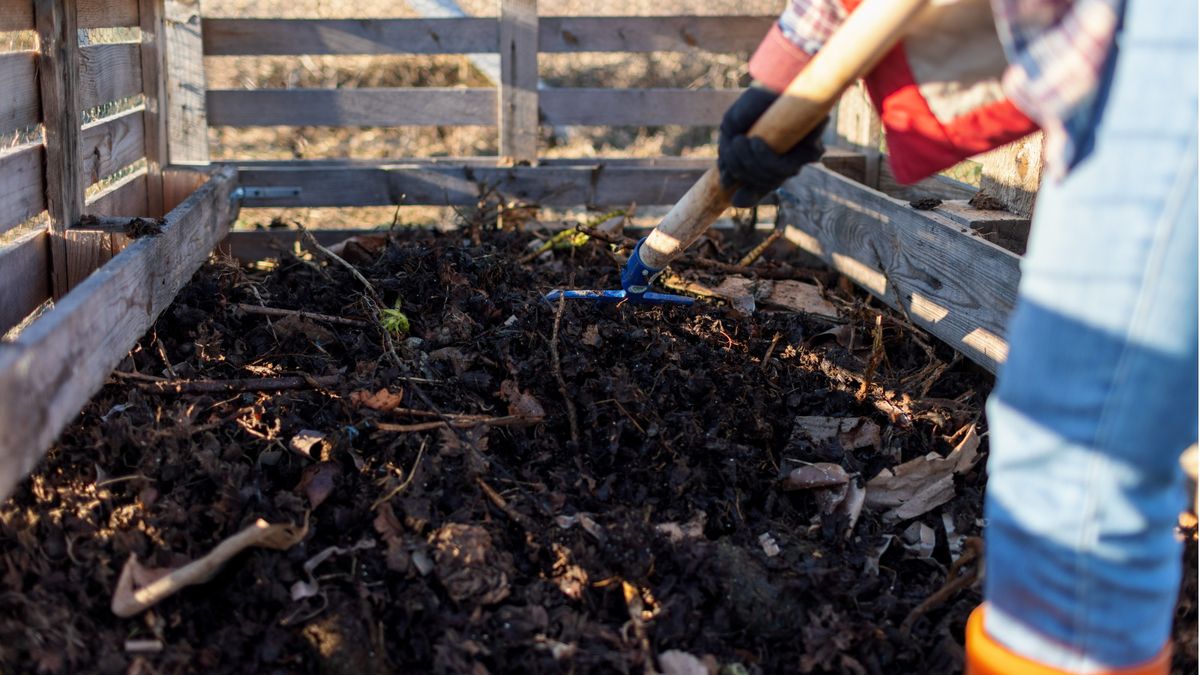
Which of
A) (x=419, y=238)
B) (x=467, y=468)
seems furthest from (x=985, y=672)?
(x=419, y=238)

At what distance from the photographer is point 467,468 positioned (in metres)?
2.59

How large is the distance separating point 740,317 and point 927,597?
4.34 ft

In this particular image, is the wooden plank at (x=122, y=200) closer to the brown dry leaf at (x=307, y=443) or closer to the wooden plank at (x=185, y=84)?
the wooden plank at (x=185, y=84)

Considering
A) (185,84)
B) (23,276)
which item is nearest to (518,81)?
(185,84)

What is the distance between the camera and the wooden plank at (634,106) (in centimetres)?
538

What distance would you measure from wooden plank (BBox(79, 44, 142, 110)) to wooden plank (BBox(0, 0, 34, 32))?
339 mm

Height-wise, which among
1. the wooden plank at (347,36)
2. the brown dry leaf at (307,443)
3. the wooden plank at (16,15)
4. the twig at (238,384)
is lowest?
the brown dry leaf at (307,443)

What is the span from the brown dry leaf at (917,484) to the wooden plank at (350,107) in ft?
10.6

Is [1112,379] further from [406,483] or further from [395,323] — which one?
[395,323]

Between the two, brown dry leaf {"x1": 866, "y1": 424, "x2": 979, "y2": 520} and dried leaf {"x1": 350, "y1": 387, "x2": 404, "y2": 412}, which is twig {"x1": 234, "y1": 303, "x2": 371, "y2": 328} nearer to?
dried leaf {"x1": 350, "y1": 387, "x2": 404, "y2": 412}

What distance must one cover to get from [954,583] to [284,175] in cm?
370

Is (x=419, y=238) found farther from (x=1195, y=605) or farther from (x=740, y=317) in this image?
(x=1195, y=605)

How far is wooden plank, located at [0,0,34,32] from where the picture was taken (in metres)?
2.86

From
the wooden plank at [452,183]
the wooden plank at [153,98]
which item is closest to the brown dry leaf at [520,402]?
the wooden plank at [452,183]
